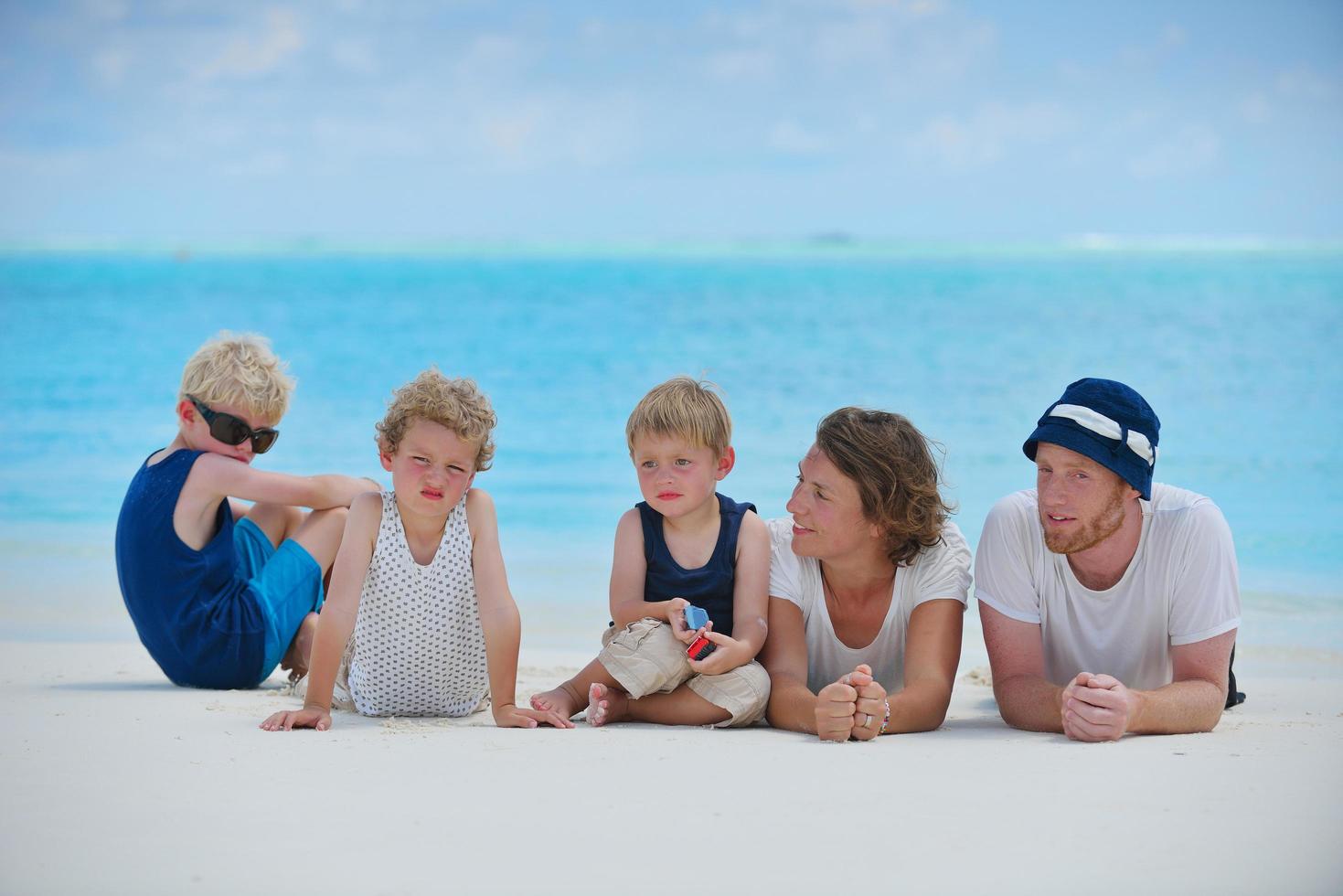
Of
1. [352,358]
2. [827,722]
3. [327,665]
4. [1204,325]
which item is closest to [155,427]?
[352,358]

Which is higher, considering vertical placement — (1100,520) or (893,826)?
(1100,520)

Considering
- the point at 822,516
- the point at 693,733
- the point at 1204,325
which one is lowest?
the point at 693,733

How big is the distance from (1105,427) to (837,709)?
1.11 metres

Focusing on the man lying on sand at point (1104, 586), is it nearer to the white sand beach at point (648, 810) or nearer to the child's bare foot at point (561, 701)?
the white sand beach at point (648, 810)

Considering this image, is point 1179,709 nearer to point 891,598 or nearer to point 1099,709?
point 1099,709

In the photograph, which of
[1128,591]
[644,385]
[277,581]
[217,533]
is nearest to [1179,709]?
[1128,591]

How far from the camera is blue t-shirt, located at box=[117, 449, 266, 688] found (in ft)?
14.7

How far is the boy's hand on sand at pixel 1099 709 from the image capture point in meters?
3.45

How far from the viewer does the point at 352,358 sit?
69.1 feet

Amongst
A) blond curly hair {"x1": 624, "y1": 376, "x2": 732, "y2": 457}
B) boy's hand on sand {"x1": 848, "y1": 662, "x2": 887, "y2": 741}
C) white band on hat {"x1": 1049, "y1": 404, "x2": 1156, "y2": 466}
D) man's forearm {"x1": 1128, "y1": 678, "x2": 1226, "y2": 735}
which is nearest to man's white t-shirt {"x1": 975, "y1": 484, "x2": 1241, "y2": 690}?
man's forearm {"x1": 1128, "y1": 678, "x2": 1226, "y2": 735}

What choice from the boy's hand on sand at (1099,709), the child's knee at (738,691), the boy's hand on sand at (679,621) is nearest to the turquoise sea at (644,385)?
the boy's hand on sand at (679,621)

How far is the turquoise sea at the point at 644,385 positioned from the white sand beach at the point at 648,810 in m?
1.34

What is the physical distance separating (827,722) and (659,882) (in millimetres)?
1210

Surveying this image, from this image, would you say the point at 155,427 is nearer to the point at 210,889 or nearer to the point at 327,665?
the point at 327,665
